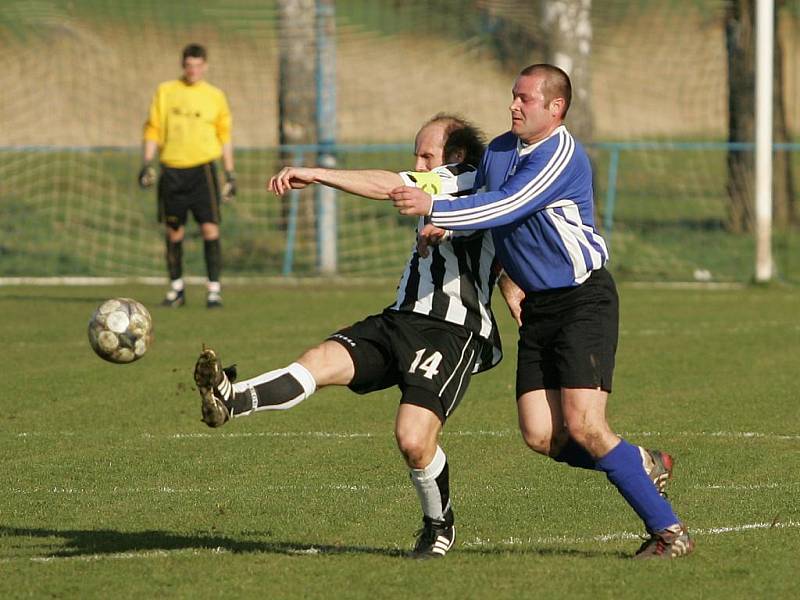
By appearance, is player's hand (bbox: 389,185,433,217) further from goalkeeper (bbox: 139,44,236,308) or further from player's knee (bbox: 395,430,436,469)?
goalkeeper (bbox: 139,44,236,308)

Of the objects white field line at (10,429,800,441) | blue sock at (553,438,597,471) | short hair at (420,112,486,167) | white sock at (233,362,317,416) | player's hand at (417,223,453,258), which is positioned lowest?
white field line at (10,429,800,441)

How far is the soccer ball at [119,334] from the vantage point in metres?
6.77

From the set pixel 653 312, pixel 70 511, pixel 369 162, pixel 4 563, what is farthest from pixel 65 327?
pixel 369 162

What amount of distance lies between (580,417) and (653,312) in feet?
31.4

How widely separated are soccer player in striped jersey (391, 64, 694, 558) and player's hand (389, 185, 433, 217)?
0.59 feet

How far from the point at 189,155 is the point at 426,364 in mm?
9690

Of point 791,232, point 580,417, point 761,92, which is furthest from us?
point 791,232

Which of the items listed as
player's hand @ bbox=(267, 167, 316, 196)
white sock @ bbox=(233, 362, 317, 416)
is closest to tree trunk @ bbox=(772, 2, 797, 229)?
white sock @ bbox=(233, 362, 317, 416)

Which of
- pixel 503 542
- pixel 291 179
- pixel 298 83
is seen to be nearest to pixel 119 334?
pixel 291 179

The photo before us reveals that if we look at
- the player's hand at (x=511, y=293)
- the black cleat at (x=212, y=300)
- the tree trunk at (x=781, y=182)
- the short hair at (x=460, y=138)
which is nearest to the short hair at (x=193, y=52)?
the black cleat at (x=212, y=300)

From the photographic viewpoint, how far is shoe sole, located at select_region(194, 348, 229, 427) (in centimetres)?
567

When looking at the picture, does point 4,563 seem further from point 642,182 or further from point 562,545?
point 642,182

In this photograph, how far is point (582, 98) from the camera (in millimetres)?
19578

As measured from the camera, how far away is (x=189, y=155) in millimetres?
15461
